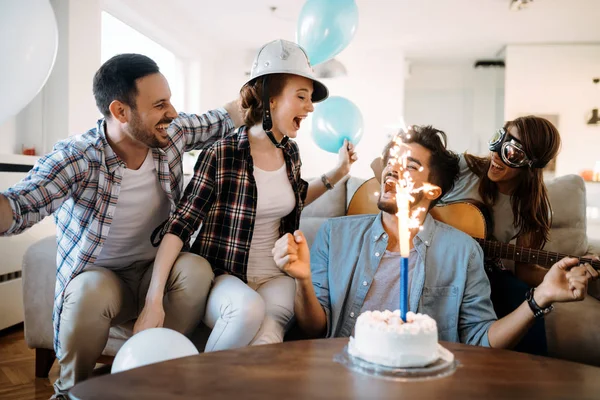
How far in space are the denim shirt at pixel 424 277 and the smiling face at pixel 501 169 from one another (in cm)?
56

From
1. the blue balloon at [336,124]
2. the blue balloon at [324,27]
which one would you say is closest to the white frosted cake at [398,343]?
the blue balloon at [336,124]

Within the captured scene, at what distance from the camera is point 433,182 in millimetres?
1879

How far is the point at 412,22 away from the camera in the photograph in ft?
21.0

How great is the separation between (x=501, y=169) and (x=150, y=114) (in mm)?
1405

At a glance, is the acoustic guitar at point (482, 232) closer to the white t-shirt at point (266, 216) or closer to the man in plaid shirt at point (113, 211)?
the white t-shirt at point (266, 216)

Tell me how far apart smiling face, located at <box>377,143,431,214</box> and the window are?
10.4 feet

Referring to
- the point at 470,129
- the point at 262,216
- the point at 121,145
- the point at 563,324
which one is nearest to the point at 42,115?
the point at 121,145

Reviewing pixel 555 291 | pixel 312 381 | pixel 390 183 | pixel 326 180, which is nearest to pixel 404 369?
pixel 312 381

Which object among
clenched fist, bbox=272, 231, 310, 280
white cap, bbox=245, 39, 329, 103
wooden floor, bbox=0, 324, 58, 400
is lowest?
wooden floor, bbox=0, 324, 58, 400

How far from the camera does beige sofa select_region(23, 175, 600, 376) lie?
2045 millimetres

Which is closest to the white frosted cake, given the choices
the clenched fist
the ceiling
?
the clenched fist

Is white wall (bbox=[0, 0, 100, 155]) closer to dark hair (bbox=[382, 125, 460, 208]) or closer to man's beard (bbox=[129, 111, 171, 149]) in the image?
man's beard (bbox=[129, 111, 171, 149])

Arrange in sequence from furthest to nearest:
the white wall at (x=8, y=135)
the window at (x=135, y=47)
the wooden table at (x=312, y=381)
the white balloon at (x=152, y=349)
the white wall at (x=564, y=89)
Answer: the white wall at (x=564, y=89) → the window at (x=135, y=47) → the white wall at (x=8, y=135) → the white balloon at (x=152, y=349) → the wooden table at (x=312, y=381)

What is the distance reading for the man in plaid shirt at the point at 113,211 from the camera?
161 cm
